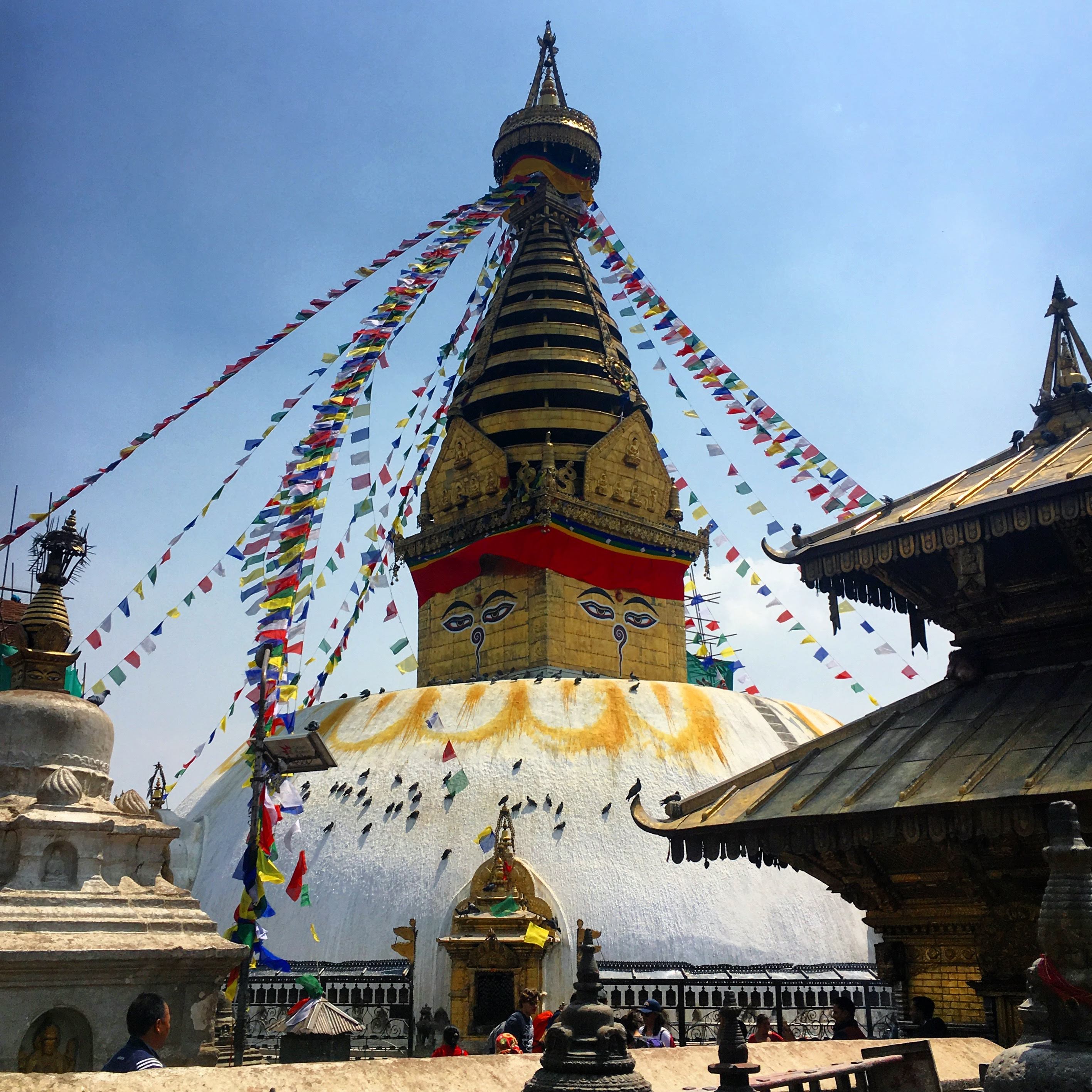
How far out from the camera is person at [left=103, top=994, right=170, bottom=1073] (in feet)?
12.5

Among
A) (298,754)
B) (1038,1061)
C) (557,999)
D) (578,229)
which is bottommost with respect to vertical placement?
(557,999)

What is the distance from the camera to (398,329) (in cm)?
1831

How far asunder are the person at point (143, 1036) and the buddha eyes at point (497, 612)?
1778 centimetres

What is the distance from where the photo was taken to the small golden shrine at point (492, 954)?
44.0 feet

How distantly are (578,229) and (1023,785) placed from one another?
23.5 metres

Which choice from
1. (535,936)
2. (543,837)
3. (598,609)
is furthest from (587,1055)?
(598,609)

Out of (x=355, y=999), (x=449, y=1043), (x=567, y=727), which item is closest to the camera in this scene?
(x=449, y=1043)

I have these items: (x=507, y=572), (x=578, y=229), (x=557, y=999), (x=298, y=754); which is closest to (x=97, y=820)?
(x=298, y=754)

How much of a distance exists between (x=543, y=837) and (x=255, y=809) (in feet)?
17.6

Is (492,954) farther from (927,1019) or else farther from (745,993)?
(927,1019)

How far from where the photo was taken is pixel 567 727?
654 inches

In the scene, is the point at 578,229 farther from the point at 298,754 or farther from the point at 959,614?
the point at 959,614

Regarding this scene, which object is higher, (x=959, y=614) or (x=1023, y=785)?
(x=959, y=614)

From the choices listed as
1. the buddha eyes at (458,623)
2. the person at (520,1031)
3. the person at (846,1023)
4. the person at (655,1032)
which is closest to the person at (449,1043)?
the person at (520,1031)
